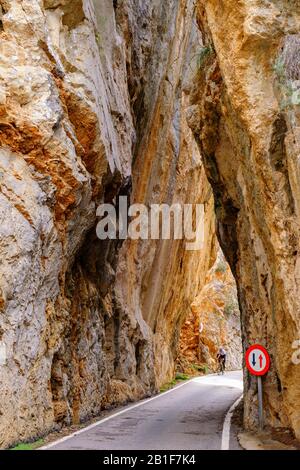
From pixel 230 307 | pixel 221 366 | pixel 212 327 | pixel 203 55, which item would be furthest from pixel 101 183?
pixel 230 307

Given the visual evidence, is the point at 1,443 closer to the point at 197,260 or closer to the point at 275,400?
the point at 275,400

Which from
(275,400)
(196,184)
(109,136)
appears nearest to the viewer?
(275,400)

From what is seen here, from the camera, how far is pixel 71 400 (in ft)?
45.7

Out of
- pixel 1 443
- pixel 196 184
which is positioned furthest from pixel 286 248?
pixel 196 184

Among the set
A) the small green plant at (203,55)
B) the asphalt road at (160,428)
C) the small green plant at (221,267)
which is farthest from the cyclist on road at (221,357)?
the small green plant at (203,55)

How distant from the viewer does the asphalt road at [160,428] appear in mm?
9758

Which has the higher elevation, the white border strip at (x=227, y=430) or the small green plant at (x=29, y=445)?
the small green plant at (x=29, y=445)

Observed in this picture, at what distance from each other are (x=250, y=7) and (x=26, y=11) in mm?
5611

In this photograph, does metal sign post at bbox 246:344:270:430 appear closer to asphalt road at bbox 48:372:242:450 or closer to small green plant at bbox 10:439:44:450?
asphalt road at bbox 48:372:242:450

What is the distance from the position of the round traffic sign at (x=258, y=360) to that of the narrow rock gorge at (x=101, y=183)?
0.34 meters

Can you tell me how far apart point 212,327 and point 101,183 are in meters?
31.7

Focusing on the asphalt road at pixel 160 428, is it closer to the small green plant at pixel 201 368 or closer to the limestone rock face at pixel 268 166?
the limestone rock face at pixel 268 166

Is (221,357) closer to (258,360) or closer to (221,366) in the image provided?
(221,366)
